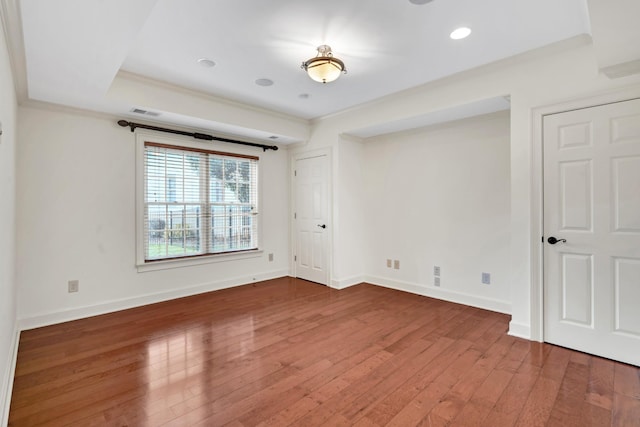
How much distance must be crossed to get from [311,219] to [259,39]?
3.06 metres

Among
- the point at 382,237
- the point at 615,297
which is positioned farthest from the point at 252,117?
the point at 615,297

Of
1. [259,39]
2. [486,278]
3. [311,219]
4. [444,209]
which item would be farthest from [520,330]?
[259,39]

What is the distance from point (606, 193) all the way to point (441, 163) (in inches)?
73.2

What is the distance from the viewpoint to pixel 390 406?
1.98 meters

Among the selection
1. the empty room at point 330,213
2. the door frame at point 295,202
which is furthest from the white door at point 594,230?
the door frame at point 295,202

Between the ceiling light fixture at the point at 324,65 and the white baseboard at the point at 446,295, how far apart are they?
Answer: 121 inches

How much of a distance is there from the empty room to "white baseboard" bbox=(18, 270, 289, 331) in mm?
23

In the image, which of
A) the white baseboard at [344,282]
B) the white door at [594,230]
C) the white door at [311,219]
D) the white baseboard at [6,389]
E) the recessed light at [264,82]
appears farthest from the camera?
the white door at [311,219]

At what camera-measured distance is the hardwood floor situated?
1.89 m

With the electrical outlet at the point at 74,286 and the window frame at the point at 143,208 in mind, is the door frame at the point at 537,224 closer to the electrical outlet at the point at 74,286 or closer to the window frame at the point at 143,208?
the window frame at the point at 143,208

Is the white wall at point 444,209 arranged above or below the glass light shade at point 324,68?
below

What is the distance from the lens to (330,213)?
4863 millimetres

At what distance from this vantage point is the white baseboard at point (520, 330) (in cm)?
293

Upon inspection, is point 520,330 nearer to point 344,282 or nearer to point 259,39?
point 344,282
